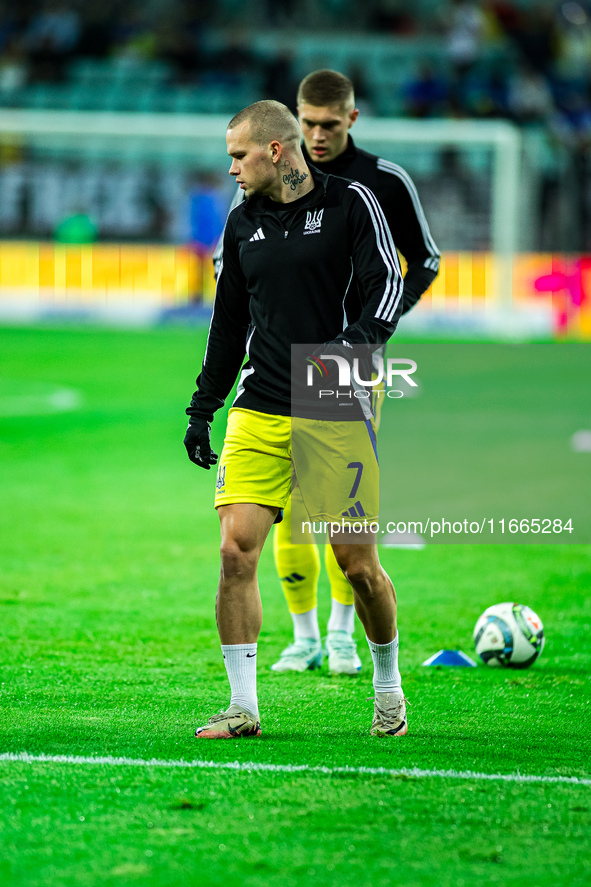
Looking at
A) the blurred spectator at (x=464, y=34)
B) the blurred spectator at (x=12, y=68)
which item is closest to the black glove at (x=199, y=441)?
the blurred spectator at (x=12, y=68)

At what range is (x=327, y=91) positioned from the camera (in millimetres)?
5895

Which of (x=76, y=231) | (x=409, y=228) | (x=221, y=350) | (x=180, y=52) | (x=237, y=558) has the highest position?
(x=180, y=52)

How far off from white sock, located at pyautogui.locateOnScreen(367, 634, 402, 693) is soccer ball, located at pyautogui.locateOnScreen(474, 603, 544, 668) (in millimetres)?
1277

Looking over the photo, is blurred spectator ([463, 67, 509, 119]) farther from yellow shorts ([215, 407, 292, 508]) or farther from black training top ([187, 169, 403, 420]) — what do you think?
yellow shorts ([215, 407, 292, 508])

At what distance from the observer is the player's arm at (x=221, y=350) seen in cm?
485

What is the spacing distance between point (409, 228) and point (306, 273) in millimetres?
1609

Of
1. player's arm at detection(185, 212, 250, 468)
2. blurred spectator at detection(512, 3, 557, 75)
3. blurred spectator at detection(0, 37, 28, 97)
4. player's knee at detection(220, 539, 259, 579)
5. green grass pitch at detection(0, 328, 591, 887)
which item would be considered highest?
blurred spectator at detection(512, 3, 557, 75)

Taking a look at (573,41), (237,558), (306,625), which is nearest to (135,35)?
(573,41)

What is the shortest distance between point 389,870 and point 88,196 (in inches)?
902

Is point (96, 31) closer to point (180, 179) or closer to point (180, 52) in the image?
point (180, 52)

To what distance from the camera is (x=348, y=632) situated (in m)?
5.96

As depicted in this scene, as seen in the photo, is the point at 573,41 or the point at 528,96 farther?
the point at 573,41

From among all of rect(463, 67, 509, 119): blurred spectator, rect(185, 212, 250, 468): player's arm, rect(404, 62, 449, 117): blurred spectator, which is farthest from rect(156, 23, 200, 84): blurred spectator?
rect(185, 212, 250, 468): player's arm

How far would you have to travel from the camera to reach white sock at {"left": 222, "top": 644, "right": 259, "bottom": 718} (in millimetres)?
4684
